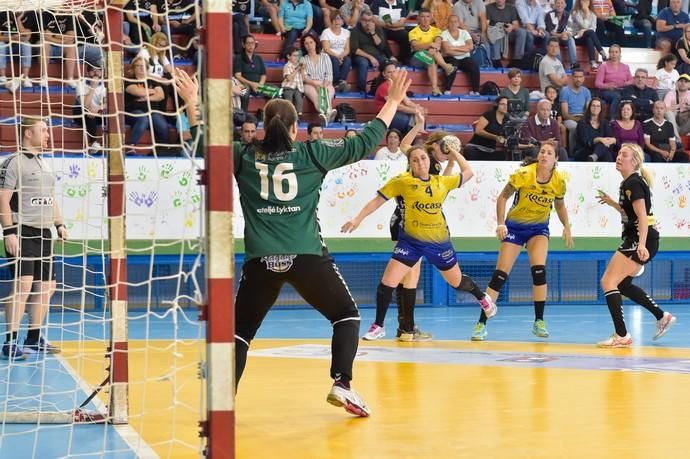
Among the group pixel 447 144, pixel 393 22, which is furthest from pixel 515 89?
pixel 447 144

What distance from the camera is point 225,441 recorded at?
4.48 metres

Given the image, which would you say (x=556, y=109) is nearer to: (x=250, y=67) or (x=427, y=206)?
(x=250, y=67)

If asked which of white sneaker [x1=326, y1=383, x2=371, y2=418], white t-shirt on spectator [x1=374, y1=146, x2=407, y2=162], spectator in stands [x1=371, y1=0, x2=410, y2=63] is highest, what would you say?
spectator in stands [x1=371, y1=0, x2=410, y2=63]

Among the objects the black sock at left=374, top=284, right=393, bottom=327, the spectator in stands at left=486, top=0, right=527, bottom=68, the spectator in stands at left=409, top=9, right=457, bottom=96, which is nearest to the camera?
the black sock at left=374, top=284, right=393, bottom=327

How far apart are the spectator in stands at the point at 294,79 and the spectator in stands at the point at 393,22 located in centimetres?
257

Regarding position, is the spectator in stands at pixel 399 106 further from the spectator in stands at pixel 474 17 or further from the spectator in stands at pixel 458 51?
the spectator in stands at pixel 474 17

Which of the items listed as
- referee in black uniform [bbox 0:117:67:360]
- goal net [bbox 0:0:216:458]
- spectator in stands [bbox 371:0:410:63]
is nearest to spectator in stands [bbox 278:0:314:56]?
spectator in stands [bbox 371:0:410:63]

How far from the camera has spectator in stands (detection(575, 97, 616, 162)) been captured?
18.2 m

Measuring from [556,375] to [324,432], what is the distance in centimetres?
311

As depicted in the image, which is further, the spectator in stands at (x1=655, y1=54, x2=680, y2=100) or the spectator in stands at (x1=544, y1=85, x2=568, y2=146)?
the spectator in stands at (x1=655, y1=54, x2=680, y2=100)

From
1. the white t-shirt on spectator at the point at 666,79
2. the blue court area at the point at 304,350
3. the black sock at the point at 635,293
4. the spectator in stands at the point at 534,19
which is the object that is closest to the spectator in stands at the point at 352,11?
the spectator in stands at the point at 534,19

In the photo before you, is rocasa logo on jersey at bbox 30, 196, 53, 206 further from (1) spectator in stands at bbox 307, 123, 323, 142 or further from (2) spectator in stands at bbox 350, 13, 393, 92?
(2) spectator in stands at bbox 350, 13, 393, 92

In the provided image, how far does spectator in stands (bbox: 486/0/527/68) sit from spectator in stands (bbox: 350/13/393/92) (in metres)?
2.61

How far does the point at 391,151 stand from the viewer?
1683 cm
